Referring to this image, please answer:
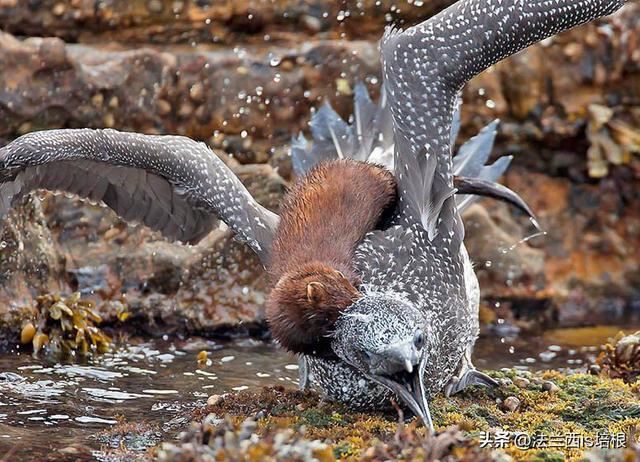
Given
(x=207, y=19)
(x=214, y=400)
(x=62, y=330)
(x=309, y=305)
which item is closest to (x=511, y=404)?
(x=309, y=305)

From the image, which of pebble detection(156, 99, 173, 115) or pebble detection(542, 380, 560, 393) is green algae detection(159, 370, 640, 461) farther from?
pebble detection(156, 99, 173, 115)

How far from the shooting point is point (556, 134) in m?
13.1

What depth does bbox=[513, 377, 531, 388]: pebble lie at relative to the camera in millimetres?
8000

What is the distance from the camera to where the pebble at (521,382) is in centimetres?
800

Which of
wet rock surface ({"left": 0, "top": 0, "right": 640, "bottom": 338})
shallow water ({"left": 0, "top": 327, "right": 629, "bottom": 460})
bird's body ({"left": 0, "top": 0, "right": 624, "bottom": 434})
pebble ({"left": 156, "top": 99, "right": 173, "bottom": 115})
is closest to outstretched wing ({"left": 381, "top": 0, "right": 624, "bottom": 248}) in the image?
bird's body ({"left": 0, "top": 0, "right": 624, "bottom": 434})

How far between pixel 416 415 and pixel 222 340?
446cm

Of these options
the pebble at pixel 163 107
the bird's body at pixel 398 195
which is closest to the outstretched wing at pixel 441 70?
the bird's body at pixel 398 195

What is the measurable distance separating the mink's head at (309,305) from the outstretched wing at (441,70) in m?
1.11

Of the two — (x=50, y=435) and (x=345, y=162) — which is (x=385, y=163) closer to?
(x=345, y=162)

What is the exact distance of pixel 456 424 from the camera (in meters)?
6.92

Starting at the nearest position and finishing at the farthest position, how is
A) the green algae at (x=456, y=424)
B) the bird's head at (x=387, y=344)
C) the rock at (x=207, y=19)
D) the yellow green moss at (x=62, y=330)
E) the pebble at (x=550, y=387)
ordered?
the green algae at (x=456, y=424)
the bird's head at (x=387, y=344)
the pebble at (x=550, y=387)
the yellow green moss at (x=62, y=330)
the rock at (x=207, y=19)

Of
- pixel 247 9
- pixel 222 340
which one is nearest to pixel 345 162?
pixel 222 340

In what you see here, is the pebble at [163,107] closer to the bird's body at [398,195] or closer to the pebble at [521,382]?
the bird's body at [398,195]

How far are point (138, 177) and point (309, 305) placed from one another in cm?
270
